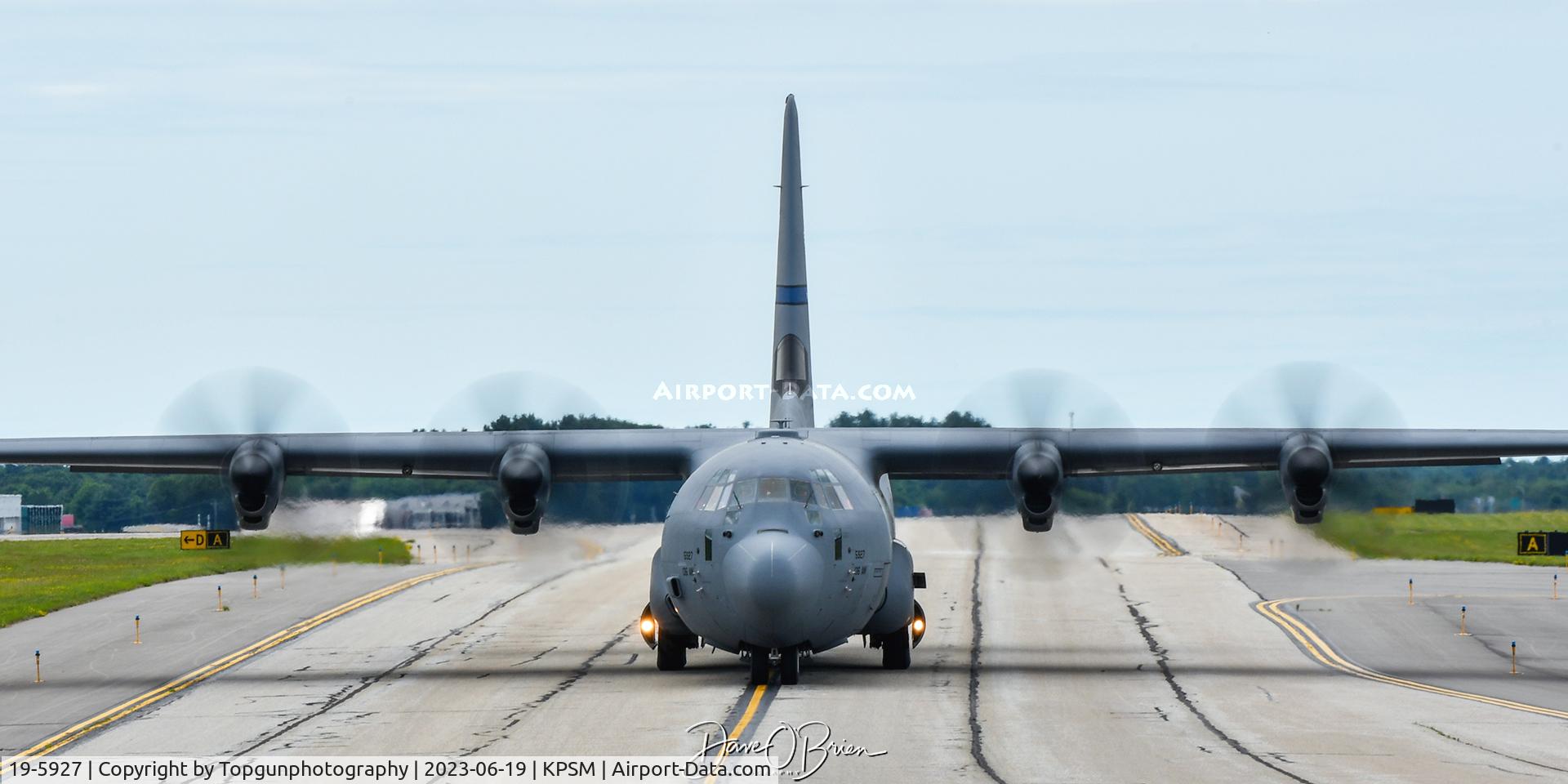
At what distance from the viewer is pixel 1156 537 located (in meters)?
72.9

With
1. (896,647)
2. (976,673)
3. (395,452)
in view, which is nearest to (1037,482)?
(976,673)

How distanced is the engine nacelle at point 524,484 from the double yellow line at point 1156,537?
108ft

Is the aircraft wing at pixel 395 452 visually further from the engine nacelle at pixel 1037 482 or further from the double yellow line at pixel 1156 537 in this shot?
the double yellow line at pixel 1156 537

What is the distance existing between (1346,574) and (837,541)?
35.4 meters

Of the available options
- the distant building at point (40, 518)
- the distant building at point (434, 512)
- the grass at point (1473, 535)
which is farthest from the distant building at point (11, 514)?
the grass at point (1473, 535)

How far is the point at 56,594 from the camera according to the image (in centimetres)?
5003

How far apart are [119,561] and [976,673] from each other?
4526 cm

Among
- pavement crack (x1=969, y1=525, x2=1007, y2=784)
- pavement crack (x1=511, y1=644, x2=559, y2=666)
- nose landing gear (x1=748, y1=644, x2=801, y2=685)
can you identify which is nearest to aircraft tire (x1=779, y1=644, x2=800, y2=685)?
nose landing gear (x1=748, y1=644, x2=801, y2=685)

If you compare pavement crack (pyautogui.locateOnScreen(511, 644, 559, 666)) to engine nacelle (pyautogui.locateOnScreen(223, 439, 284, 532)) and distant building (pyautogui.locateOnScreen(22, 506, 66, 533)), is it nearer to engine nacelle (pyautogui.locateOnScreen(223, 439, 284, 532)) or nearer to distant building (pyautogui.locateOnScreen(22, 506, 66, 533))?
engine nacelle (pyautogui.locateOnScreen(223, 439, 284, 532))

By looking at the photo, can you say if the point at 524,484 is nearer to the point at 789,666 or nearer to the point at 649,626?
the point at 649,626

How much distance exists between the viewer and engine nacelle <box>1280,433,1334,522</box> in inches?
1238

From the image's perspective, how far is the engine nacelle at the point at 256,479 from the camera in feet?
104
